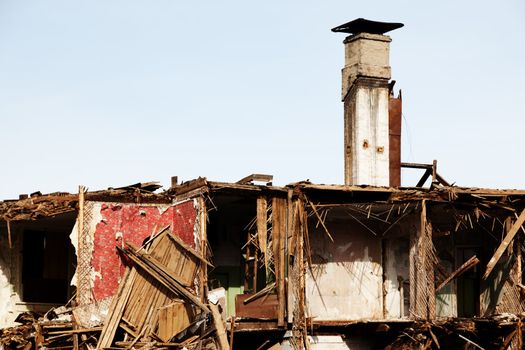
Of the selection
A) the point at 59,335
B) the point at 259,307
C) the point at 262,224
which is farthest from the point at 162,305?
the point at 262,224

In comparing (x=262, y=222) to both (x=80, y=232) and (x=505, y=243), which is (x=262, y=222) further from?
(x=505, y=243)

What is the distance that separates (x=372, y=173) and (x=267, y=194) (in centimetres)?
359

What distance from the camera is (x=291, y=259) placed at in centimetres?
2181

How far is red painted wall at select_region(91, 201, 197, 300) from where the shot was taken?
70.6 ft

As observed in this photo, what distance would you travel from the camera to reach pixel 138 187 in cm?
2208

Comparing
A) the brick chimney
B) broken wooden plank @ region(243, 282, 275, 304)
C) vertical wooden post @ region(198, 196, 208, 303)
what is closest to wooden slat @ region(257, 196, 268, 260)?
broken wooden plank @ region(243, 282, 275, 304)

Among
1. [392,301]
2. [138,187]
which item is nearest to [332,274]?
[392,301]

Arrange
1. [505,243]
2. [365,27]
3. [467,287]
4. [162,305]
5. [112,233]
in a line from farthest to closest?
[365,27] < [467,287] < [505,243] < [112,233] < [162,305]

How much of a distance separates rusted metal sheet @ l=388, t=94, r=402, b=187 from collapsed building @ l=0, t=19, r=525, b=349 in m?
0.04

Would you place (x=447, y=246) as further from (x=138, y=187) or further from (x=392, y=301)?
(x=138, y=187)

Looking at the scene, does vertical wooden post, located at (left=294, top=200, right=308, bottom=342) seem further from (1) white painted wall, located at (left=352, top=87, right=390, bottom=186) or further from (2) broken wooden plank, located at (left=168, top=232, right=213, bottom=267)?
(1) white painted wall, located at (left=352, top=87, right=390, bottom=186)

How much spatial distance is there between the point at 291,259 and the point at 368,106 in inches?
204

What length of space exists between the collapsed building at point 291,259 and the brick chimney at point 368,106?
0.16 ft

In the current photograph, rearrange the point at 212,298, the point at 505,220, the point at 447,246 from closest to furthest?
the point at 212,298, the point at 505,220, the point at 447,246
